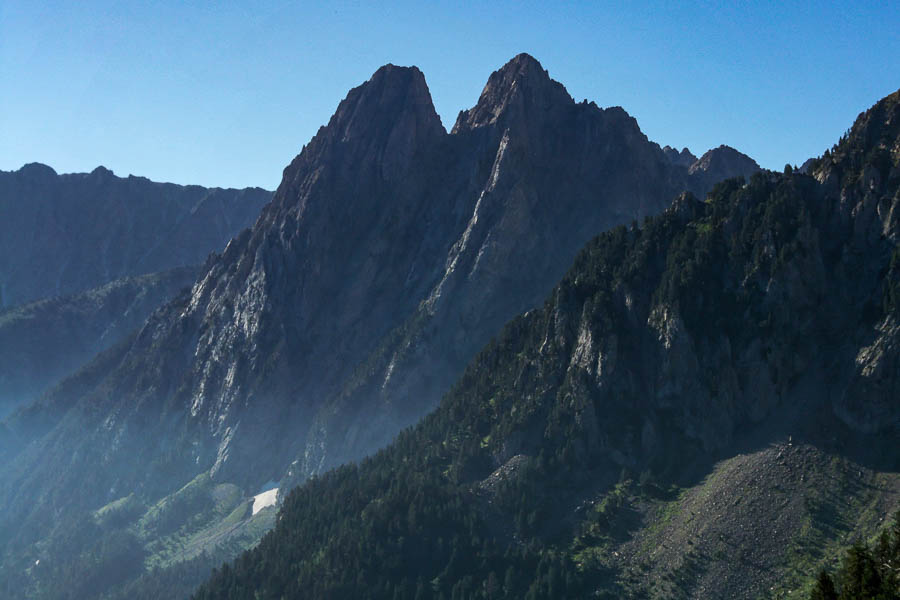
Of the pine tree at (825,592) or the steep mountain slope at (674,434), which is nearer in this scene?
the pine tree at (825,592)

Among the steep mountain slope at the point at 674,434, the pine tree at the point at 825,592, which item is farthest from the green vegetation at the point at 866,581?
the steep mountain slope at the point at 674,434

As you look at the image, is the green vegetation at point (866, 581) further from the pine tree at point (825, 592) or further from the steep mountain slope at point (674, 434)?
the steep mountain slope at point (674, 434)

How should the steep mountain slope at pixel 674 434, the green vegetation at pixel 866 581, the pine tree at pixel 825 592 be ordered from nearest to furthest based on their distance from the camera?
the green vegetation at pixel 866 581, the pine tree at pixel 825 592, the steep mountain slope at pixel 674 434

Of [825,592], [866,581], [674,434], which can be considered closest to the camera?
[866,581]

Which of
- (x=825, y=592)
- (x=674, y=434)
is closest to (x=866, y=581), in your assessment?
(x=825, y=592)

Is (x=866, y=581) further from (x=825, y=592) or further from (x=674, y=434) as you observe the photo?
(x=674, y=434)

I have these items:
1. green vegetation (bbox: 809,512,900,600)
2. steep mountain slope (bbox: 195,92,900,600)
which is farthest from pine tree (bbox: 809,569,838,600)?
steep mountain slope (bbox: 195,92,900,600)

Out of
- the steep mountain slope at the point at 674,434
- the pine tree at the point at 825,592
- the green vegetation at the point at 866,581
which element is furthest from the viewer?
the steep mountain slope at the point at 674,434

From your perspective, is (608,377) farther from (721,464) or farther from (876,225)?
(876,225)
